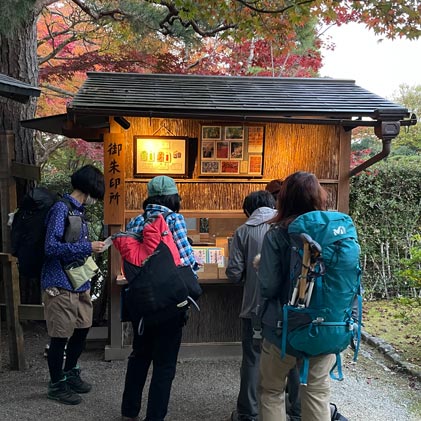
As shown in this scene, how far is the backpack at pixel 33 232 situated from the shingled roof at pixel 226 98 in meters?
0.99

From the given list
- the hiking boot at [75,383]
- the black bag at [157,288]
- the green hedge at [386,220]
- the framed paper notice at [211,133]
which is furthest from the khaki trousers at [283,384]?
the green hedge at [386,220]

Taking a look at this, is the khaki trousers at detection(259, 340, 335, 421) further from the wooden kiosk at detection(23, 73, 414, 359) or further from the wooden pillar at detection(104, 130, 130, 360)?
the wooden pillar at detection(104, 130, 130, 360)

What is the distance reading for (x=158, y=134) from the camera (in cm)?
520

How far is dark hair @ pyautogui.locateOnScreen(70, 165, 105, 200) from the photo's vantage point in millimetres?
3797

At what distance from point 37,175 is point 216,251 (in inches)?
82.8

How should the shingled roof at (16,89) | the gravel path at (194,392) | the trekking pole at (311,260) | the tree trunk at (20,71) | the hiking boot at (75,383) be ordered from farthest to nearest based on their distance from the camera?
the tree trunk at (20,71) < the hiking boot at (75,383) < the gravel path at (194,392) < the shingled roof at (16,89) < the trekking pole at (311,260)

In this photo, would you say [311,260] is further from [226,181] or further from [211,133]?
[211,133]

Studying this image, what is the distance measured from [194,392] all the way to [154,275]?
1782 millimetres

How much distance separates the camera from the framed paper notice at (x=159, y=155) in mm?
5094

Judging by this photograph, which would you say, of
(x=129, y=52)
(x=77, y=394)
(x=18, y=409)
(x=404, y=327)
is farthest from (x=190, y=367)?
(x=129, y=52)

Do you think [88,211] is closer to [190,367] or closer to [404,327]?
[190,367]

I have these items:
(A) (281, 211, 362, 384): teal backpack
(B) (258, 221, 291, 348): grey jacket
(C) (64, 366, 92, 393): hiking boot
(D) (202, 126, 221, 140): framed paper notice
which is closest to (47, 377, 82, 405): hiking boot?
(C) (64, 366, 92, 393): hiking boot

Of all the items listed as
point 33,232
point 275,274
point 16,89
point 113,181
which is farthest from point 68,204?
point 275,274

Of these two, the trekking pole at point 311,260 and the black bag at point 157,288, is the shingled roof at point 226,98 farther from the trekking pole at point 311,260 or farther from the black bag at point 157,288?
the trekking pole at point 311,260
